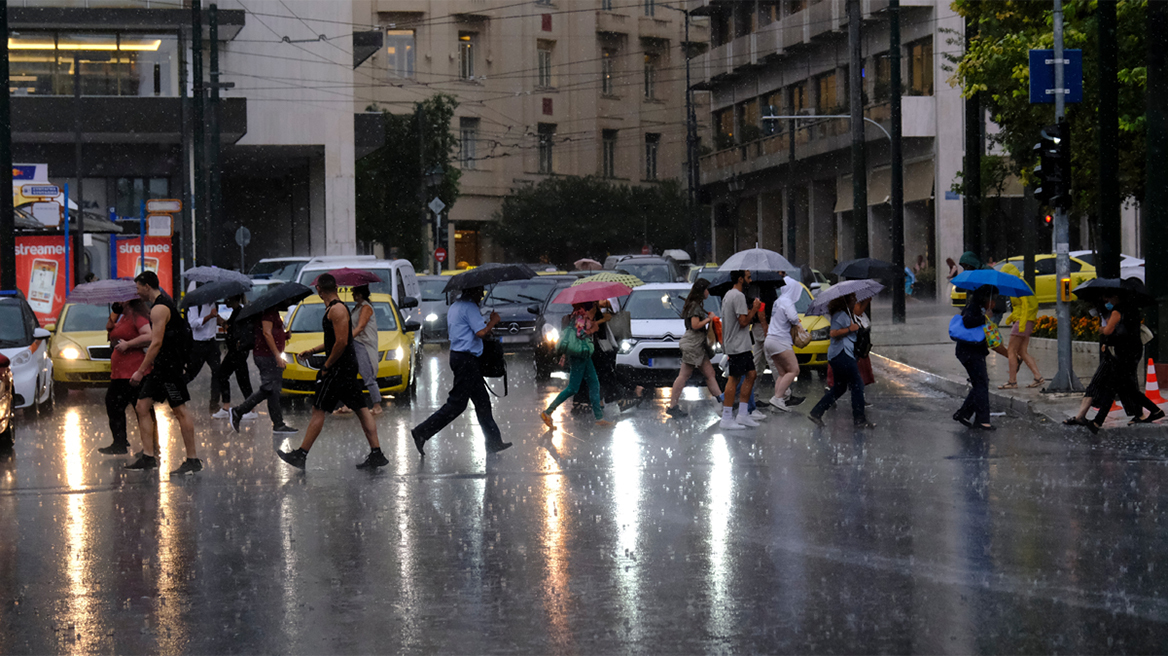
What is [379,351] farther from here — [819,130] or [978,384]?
[819,130]

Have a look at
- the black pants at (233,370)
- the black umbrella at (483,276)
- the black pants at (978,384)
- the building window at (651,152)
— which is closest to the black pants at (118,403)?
the black umbrella at (483,276)

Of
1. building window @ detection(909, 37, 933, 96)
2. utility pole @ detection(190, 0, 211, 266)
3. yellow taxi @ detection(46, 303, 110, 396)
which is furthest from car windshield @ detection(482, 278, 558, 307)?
building window @ detection(909, 37, 933, 96)

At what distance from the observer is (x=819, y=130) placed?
52375 millimetres

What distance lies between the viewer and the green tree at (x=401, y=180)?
6131 cm

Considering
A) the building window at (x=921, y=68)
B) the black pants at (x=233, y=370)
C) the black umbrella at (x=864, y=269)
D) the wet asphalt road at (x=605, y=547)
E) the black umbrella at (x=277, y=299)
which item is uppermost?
the building window at (x=921, y=68)

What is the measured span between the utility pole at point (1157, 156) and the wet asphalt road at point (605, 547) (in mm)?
3911

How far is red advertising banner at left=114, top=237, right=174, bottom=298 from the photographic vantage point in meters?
29.8

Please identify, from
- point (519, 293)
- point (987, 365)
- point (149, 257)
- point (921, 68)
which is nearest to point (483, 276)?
point (987, 365)

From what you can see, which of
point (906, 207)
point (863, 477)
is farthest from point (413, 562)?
point (906, 207)

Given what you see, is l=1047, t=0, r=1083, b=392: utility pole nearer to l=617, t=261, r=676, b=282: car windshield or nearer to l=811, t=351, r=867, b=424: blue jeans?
l=811, t=351, r=867, b=424: blue jeans

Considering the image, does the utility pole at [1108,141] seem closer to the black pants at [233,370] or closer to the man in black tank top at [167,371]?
the black pants at [233,370]

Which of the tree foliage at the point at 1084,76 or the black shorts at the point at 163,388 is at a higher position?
the tree foliage at the point at 1084,76

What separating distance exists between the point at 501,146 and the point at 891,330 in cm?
4661

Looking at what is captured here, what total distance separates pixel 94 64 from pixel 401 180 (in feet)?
62.6
